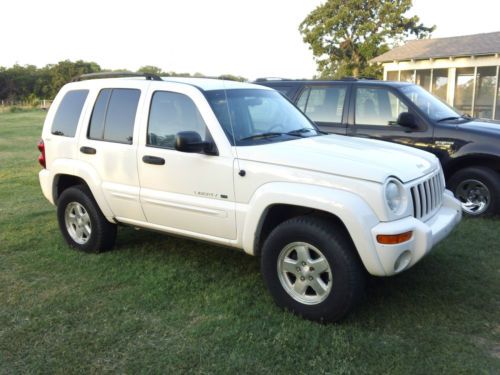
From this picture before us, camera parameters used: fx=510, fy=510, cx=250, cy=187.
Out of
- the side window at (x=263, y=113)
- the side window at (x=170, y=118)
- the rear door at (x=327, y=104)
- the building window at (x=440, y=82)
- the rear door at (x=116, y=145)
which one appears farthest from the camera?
the building window at (x=440, y=82)

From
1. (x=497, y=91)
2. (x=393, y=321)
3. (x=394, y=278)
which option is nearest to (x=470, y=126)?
(x=394, y=278)

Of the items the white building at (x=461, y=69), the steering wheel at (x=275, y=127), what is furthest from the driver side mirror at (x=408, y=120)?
A: the white building at (x=461, y=69)

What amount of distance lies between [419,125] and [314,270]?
376 centimetres

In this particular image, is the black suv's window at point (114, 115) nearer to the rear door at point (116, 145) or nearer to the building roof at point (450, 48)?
the rear door at point (116, 145)

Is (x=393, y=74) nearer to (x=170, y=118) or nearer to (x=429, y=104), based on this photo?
(x=429, y=104)

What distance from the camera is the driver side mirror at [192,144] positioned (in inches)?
162

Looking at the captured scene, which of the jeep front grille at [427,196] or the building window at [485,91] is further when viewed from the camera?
the building window at [485,91]

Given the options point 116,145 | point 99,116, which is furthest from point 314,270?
point 99,116

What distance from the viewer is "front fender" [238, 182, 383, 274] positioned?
11.6 feet

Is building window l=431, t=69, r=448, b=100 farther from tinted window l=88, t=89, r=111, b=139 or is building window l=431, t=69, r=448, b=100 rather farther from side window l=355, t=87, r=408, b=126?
tinted window l=88, t=89, r=111, b=139

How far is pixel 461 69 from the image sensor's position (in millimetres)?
19188

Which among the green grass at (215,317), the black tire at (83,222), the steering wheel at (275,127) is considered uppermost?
the steering wheel at (275,127)

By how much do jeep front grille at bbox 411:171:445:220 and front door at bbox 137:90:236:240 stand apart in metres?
1.43

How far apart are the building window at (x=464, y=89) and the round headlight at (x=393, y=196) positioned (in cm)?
1638
